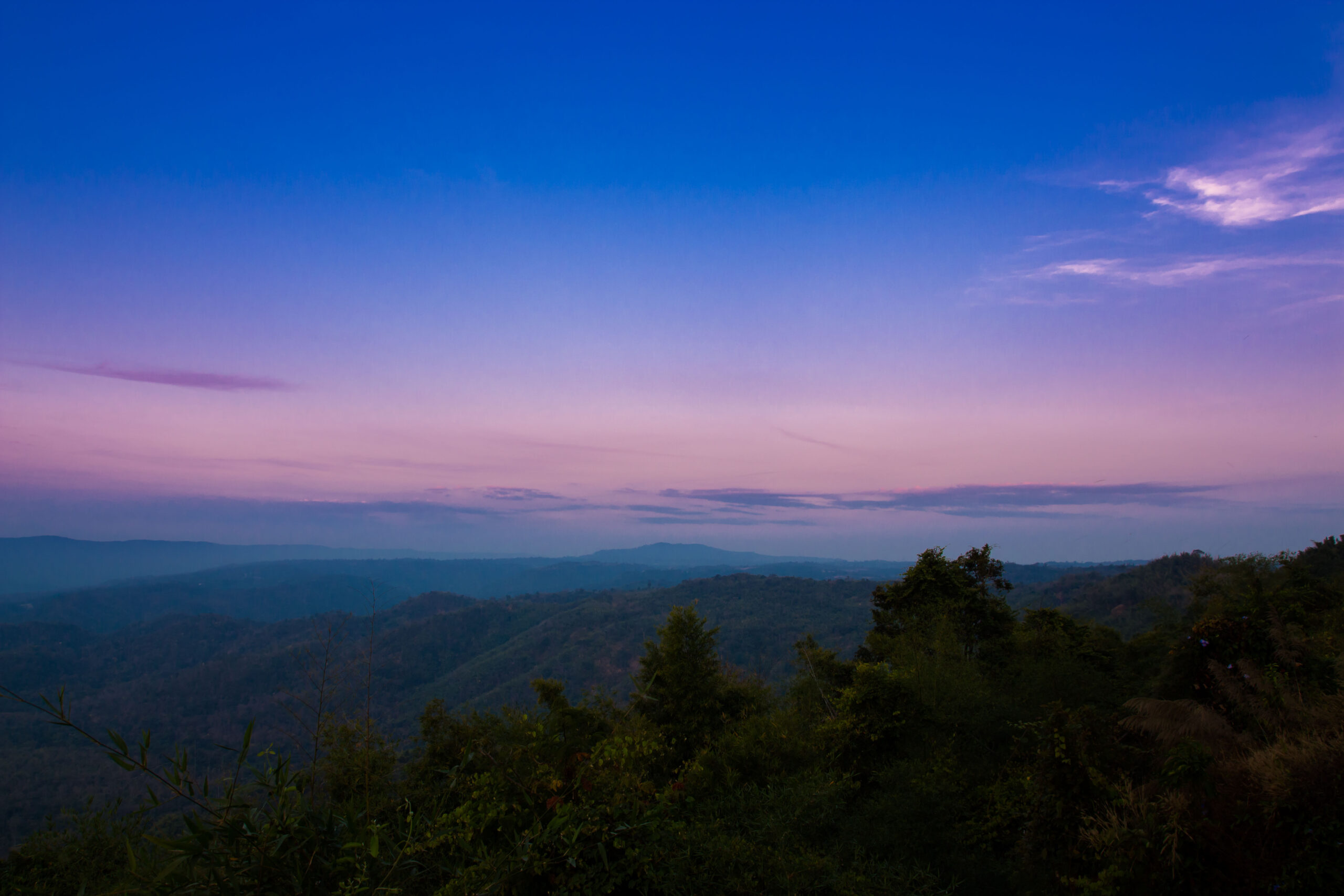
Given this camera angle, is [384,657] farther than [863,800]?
Result: Yes

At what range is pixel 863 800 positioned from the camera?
9.55 meters

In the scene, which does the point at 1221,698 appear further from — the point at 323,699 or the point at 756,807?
the point at 323,699

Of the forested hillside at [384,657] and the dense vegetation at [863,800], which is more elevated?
the dense vegetation at [863,800]

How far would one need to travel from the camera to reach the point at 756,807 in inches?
284

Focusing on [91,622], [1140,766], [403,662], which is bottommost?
[91,622]

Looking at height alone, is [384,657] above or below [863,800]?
below

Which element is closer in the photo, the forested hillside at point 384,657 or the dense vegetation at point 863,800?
the dense vegetation at point 863,800

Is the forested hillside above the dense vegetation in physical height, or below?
below

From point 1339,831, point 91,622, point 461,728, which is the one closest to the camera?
point 1339,831

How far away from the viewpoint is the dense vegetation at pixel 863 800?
3.13 m

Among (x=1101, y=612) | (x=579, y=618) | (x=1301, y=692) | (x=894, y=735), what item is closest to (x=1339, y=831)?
(x=1301, y=692)

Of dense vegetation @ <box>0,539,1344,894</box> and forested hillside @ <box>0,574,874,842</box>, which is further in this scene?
forested hillside @ <box>0,574,874,842</box>

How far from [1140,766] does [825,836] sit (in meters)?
3.55

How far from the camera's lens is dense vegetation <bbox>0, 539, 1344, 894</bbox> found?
313 centimetres
